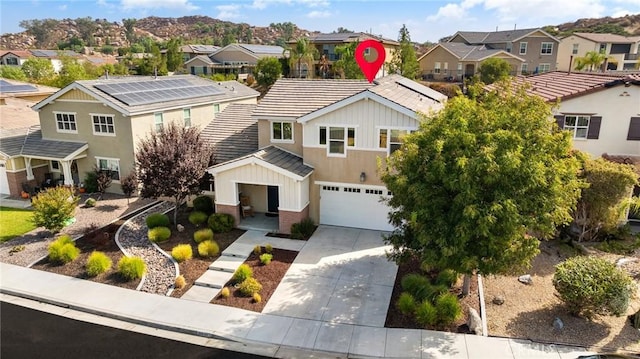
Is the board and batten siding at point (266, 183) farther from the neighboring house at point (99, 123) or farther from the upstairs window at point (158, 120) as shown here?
the upstairs window at point (158, 120)

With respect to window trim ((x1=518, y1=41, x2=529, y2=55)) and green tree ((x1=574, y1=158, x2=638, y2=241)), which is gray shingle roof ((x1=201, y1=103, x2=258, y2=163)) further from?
window trim ((x1=518, y1=41, x2=529, y2=55))

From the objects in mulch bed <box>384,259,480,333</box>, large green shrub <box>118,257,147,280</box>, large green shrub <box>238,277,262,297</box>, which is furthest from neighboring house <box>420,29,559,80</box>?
large green shrub <box>118,257,147,280</box>

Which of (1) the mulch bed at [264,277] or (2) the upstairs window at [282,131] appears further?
(2) the upstairs window at [282,131]

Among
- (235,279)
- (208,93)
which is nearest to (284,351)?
(235,279)

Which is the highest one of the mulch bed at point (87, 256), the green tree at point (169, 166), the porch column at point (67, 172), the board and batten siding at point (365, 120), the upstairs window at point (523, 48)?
the upstairs window at point (523, 48)

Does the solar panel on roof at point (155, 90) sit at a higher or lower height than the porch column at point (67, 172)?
higher

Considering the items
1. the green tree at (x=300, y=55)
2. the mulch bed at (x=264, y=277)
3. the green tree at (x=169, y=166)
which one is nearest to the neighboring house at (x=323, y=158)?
the green tree at (x=169, y=166)
